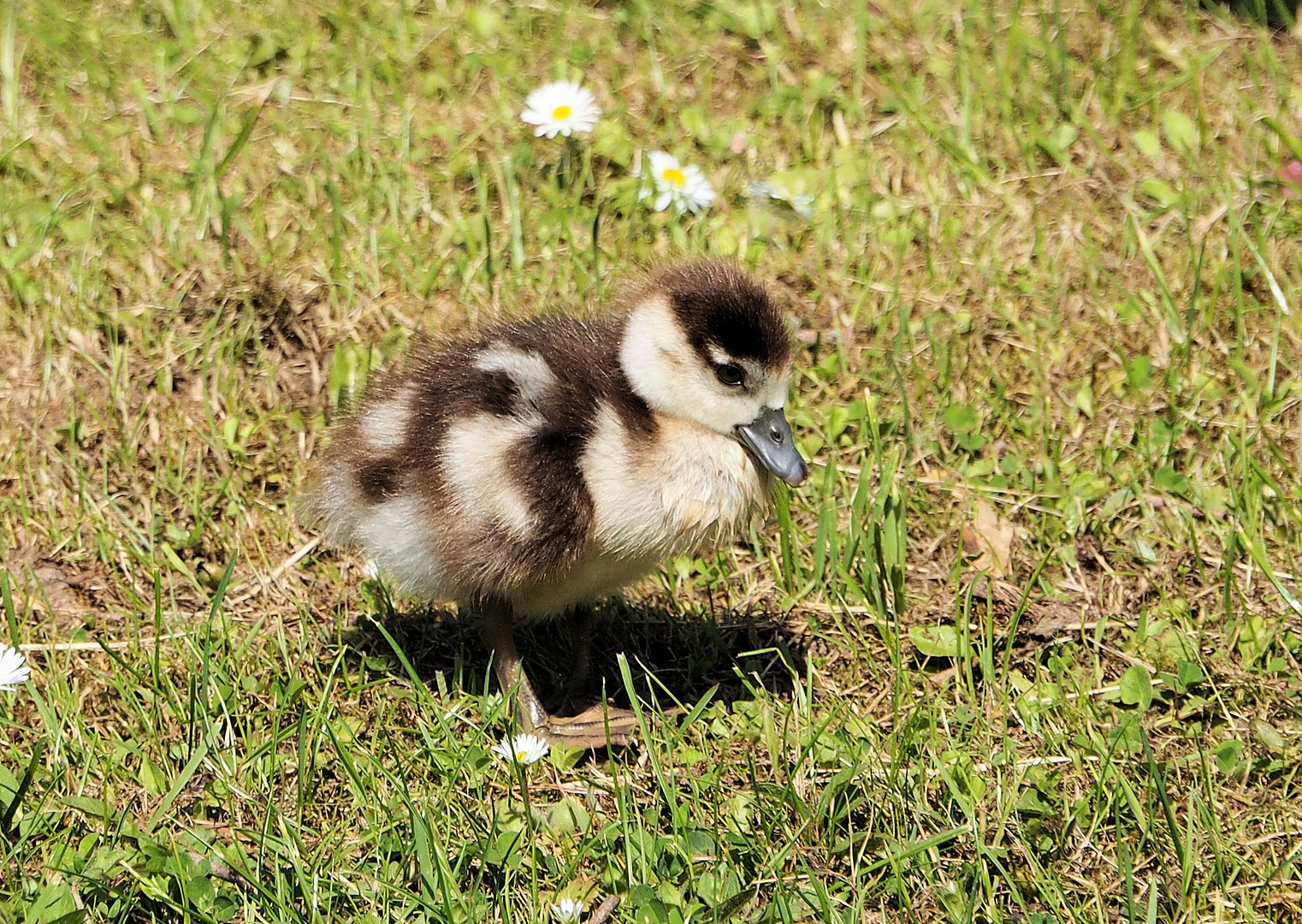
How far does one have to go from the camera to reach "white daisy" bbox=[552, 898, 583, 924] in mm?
2715

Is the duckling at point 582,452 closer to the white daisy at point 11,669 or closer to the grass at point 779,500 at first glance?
the grass at point 779,500

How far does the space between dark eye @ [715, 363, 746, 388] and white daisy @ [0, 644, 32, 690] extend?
4.98ft

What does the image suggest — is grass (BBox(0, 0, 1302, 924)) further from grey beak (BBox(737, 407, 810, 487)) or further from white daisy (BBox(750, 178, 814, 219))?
grey beak (BBox(737, 407, 810, 487))

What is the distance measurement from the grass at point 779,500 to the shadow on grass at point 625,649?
0.01 metres

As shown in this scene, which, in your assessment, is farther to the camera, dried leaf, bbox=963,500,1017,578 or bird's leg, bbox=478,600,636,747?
dried leaf, bbox=963,500,1017,578

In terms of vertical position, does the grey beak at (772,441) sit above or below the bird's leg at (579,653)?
above

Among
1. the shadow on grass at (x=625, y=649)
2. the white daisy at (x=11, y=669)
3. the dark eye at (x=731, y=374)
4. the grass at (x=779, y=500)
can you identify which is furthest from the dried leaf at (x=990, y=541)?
the white daisy at (x=11, y=669)

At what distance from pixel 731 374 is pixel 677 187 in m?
1.65

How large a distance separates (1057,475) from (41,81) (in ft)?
11.1

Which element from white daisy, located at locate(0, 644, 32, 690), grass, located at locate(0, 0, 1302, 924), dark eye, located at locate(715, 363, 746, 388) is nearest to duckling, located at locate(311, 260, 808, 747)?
dark eye, located at locate(715, 363, 746, 388)

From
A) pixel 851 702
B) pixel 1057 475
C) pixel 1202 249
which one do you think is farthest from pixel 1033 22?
pixel 851 702

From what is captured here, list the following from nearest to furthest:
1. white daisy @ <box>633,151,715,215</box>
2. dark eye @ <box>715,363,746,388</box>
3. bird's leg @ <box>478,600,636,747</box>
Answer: dark eye @ <box>715,363,746,388</box>, bird's leg @ <box>478,600,636,747</box>, white daisy @ <box>633,151,715,215</box>

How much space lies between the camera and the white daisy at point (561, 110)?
4652 millimetres

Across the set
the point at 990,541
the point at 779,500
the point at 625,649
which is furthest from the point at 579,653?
the point at 990,541
